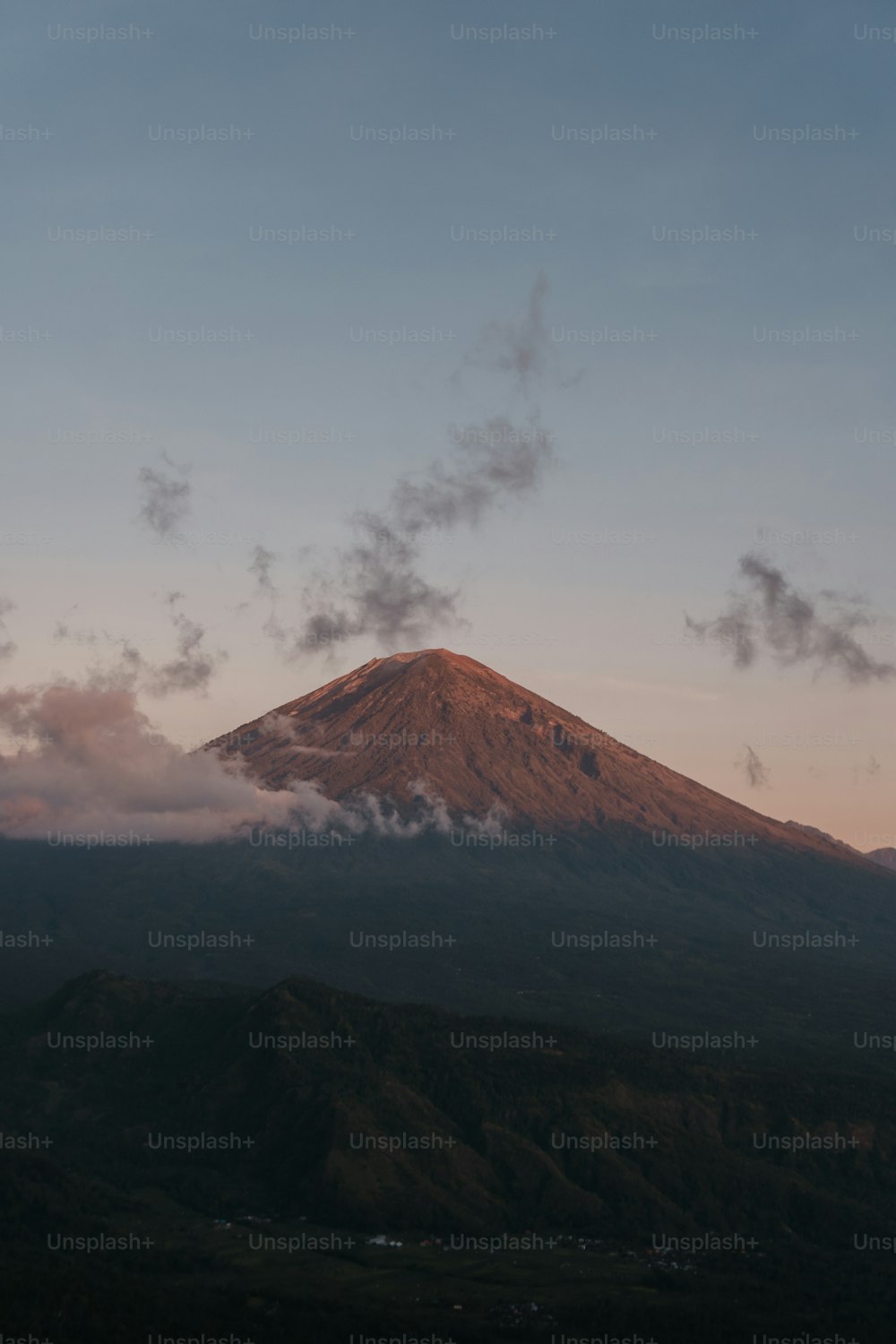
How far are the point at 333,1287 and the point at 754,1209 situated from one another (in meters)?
68.3

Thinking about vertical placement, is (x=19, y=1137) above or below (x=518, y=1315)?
above

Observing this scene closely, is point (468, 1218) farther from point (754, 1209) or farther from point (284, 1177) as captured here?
point (754, 1209)

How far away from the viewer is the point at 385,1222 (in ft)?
587

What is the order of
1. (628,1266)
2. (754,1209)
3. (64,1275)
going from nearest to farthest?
(64,1275), (628,1266), (754,1209)

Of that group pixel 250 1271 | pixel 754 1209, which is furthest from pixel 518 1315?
pixel 754 1209

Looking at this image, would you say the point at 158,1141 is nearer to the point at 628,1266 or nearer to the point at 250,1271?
the point at 250,1271

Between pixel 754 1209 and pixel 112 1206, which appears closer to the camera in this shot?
pixel 112 1206

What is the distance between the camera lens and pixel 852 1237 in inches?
7441

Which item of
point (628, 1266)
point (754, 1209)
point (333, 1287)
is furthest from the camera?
point (754, 1209)

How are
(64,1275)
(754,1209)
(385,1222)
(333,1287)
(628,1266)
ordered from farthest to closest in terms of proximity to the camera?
(754,1209) → (385,1222) → (628,1266) → (333,1287) → (64,1275)

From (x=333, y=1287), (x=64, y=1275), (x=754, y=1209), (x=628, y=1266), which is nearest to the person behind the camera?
(x=64, y=1275)

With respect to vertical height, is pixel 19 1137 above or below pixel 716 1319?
above

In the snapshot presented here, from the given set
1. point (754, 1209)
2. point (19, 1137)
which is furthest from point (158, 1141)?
point (754, 1209)

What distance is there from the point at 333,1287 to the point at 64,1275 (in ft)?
96.8
